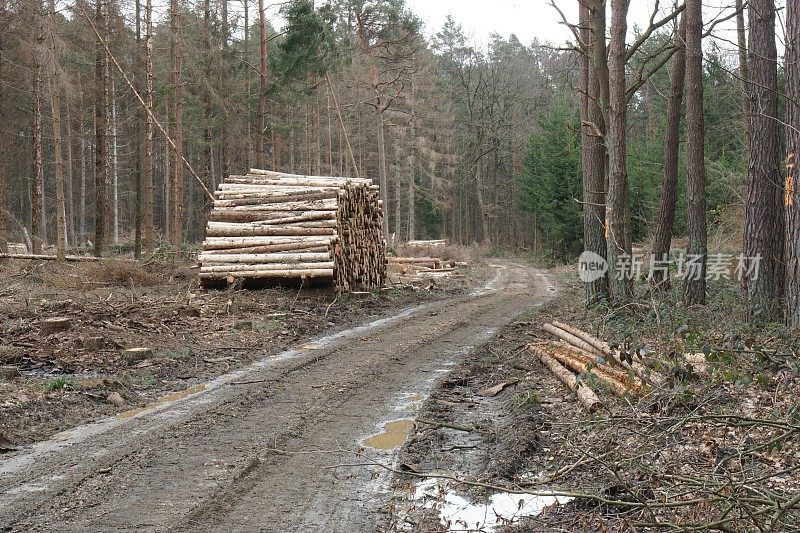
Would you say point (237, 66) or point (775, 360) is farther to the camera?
point (237, 66)

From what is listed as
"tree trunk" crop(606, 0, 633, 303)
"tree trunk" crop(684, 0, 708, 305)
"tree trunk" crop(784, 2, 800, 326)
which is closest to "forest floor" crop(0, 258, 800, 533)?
"tree trunk" crop(784, 2, 800, 326)

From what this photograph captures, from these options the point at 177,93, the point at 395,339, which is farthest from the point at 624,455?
the point at 177,93

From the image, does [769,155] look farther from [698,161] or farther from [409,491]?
[409,491]

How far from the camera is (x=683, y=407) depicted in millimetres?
6160

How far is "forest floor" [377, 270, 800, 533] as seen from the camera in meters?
4.07

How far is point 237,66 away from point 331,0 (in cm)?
665

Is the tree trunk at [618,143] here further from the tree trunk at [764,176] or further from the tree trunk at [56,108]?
the tree trunk at [56,108]

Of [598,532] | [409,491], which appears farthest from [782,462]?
[409,491]

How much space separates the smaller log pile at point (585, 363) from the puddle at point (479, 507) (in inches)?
53.6

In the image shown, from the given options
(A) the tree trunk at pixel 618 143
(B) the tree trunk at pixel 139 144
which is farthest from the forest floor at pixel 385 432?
(B) the tree trunk at pixel 139 144

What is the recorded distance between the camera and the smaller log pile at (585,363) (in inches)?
266

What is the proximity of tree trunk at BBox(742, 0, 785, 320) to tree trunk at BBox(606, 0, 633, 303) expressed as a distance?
107 inches

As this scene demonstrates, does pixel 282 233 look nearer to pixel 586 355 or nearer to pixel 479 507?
pixel 586 355

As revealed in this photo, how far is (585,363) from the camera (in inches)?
310
